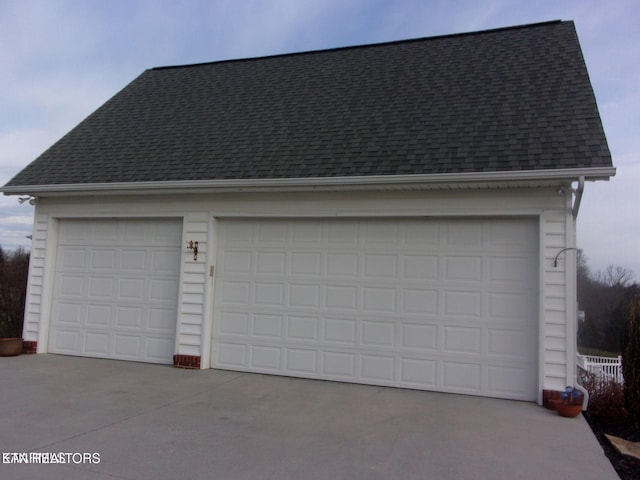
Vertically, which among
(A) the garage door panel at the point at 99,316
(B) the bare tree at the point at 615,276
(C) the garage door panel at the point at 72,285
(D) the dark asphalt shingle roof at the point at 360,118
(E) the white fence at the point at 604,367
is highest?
(D) the dark asphalt shingle roof at the point at 360,118

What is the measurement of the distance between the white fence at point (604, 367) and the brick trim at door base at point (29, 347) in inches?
340

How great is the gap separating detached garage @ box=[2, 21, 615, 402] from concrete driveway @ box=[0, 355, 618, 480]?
710 mm

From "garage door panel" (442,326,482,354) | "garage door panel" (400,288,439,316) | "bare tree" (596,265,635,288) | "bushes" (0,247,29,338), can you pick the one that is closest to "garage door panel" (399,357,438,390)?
"garage door panel" (442,326,482,354)

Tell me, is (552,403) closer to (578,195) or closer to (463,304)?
(463,304)

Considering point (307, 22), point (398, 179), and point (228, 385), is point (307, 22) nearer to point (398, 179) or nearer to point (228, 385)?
point (398, 179)

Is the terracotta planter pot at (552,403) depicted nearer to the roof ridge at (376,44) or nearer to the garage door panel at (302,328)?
the garage door panel at (302,328)

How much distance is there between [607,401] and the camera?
5676 mm

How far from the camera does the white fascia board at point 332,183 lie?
5480 mm

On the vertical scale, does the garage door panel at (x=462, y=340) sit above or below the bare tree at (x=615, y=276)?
below

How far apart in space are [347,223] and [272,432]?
10.7 feet

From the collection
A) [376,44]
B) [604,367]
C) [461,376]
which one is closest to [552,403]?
[461,376]

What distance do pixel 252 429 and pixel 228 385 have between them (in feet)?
5.94

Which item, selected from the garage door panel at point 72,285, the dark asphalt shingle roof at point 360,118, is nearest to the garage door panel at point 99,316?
the garage door panel at point 72,285

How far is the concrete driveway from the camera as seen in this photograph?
3.60 m
